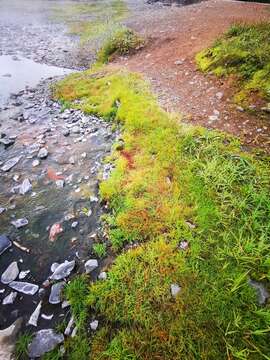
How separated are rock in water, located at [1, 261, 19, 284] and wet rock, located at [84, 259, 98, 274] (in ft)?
3.59

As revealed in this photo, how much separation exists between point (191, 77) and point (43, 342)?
25.2 feet

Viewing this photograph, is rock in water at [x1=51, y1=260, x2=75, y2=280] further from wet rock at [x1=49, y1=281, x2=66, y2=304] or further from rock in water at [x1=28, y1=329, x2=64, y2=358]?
rock in water at [x1=28, y1=329, x2=64, y2=358]

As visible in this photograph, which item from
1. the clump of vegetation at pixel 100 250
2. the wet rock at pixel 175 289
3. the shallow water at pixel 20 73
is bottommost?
the clump of vegetation at pixel 100 250

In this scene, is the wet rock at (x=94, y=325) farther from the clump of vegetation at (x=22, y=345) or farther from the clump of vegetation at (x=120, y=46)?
the clump of vegetation at (x=120, y=46)

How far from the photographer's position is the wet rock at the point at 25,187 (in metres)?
5.34

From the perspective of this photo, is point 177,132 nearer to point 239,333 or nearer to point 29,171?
point 29,171

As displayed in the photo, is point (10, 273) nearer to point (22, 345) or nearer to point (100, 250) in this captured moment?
point (22, 345)

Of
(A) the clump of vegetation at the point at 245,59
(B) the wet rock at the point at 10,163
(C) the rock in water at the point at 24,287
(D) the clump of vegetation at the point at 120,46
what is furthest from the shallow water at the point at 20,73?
(C) the rock in water at the point at 24,287

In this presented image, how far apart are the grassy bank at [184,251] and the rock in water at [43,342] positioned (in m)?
0.39

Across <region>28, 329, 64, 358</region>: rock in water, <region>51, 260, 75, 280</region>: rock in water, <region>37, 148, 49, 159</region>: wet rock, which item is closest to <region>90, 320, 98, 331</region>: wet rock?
<region>28, 329, 64, 358</region>: rock in water

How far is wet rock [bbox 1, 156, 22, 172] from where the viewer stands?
19.6 feet

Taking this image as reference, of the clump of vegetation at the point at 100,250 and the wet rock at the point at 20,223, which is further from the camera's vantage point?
the wet rock at the point at 20,223

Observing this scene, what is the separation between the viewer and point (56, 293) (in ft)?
11.8

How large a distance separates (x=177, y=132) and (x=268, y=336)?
13.7 feet
